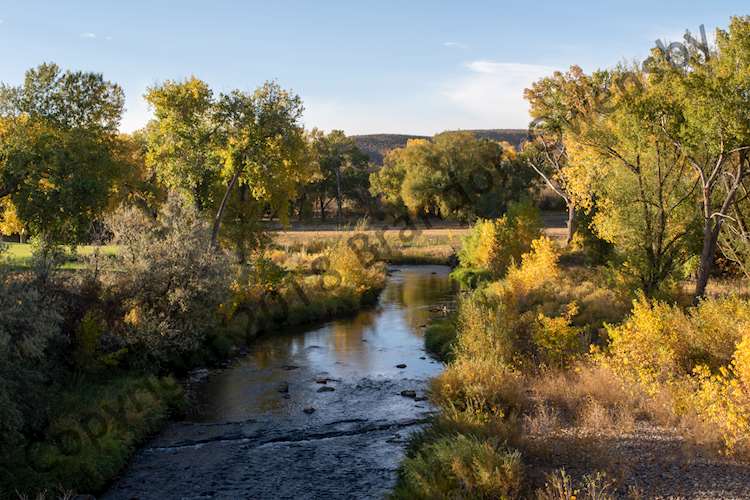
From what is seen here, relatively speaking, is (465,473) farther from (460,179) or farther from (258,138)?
(460,179)

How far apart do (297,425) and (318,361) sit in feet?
25.2

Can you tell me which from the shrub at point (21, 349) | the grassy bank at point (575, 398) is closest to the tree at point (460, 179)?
the grassy bank at point (575, 398)

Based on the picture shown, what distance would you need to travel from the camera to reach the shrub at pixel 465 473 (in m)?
12.9

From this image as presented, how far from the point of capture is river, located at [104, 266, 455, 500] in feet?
52.2

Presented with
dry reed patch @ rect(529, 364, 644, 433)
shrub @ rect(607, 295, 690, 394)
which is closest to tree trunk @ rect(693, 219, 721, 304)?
shrub @ rect(607, 295, 690, 394)

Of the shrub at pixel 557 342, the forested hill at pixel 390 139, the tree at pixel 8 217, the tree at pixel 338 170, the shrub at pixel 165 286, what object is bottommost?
the shrub at pixel 557 342

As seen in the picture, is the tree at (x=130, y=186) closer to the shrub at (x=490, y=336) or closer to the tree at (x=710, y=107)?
the shrub at (x=490, y=336)

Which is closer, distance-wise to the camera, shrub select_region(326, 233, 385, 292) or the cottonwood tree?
the cottonwood tree

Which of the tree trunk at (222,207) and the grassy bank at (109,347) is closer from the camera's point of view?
the grassy bank at (109,347)

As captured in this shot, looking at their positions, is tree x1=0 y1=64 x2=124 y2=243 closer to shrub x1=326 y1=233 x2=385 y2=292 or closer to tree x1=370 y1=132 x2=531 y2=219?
shrub x1=326 y1=233 x2=385 y2=292

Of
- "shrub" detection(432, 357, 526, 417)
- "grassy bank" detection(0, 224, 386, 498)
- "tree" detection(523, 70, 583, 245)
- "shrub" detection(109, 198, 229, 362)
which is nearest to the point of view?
"grassy bank" detection(0, 224, 386, 498)

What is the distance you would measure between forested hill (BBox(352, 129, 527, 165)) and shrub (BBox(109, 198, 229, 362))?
5755 inches

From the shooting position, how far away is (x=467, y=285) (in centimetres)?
4597

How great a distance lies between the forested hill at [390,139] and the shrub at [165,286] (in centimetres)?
14618
